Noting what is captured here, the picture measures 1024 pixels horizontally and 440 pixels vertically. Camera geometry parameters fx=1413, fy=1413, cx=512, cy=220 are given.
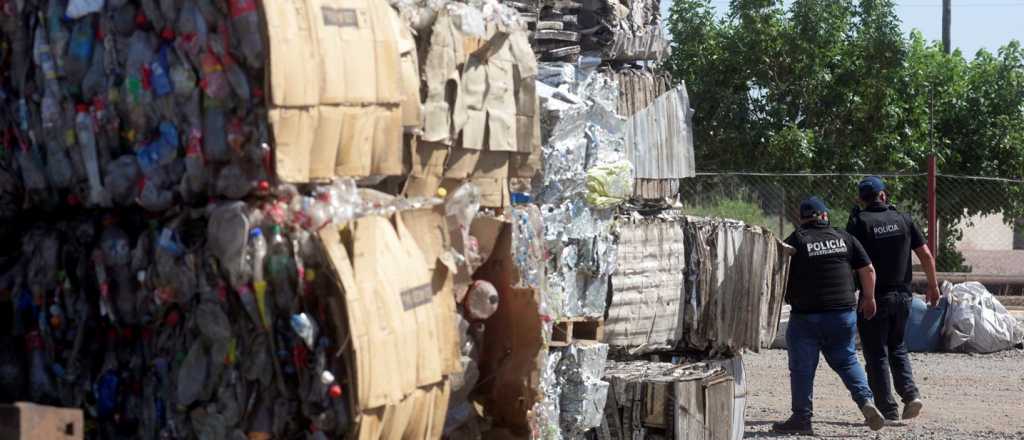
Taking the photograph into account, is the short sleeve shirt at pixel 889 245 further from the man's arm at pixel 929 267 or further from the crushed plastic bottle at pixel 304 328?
the crushed plastic bottle at pixel 304 328

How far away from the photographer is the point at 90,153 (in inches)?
168

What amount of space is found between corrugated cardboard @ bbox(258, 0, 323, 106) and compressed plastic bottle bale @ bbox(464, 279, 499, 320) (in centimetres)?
103

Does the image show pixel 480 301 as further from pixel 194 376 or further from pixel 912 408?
pixel 912 408

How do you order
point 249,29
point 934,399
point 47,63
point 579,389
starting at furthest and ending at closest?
point 934,399
point 579,389
point 47,63
point 249,29

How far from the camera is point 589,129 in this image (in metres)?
6.75

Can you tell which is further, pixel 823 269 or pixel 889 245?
pixel 889 245

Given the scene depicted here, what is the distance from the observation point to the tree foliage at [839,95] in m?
19.0

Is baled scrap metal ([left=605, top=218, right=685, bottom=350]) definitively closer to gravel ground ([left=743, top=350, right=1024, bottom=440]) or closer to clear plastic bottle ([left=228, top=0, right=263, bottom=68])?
gravel ground ([left=743, top=350, right=1024, bottom=440])

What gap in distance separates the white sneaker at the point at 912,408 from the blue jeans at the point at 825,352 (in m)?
0.42

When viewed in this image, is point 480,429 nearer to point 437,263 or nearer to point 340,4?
point 437,263

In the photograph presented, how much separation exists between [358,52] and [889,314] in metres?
6.25

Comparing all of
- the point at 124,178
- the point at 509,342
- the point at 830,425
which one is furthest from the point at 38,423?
the point at 830,425

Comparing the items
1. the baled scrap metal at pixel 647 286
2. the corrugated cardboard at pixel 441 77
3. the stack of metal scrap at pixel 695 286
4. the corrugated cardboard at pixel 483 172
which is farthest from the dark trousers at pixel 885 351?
the corrugated cardboard at pixel 441 77

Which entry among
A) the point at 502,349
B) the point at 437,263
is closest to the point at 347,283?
the point at 437,263
